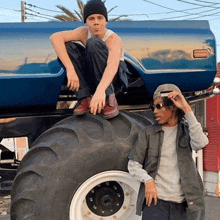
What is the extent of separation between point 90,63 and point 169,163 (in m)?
0.90

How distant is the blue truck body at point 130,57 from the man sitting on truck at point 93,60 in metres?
0.24

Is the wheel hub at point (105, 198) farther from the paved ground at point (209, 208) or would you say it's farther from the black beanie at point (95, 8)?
the paved ground at point (209, 208)

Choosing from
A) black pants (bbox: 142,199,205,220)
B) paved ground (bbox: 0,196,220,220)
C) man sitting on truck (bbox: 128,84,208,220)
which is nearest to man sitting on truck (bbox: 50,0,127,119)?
man sitting on truck (bbox: 128,84,208,220)

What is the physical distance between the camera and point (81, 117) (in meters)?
3.09

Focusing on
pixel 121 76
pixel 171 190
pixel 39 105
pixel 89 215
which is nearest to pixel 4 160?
pixel 39 105

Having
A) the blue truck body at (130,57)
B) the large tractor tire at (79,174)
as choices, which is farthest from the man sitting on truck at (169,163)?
the blue truck body at (130,57)

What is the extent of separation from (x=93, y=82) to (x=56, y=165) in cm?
65

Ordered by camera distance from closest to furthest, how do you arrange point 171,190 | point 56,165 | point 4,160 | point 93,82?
point 171,190, point 56,165, point 93,82, point 4,160

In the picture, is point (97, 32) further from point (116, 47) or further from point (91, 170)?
point (91, 170)

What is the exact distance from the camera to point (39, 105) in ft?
11.0

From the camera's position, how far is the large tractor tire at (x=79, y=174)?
2.84 m

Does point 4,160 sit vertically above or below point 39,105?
below

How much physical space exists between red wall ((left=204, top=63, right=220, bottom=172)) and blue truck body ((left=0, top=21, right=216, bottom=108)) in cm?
495

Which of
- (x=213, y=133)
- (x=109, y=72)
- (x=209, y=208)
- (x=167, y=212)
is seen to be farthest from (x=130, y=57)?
(x=213, y=133)
